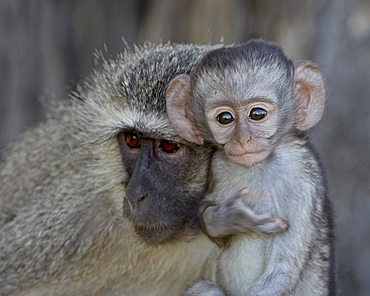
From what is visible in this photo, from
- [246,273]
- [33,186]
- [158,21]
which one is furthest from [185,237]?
[158,21]

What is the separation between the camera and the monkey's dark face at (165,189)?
3398 mm

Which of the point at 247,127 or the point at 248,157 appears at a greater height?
the point at 247,127

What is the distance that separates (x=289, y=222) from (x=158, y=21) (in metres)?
4.57

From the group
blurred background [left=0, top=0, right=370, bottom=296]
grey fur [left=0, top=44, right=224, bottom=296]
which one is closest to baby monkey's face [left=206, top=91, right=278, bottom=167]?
grey fur [left=0, top=44, right=224, bottom=296]

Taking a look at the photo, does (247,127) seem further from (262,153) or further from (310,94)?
(310,94)

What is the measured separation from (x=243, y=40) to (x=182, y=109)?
9.28ft

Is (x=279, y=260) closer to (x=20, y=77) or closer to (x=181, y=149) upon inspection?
(x=181, y=149)

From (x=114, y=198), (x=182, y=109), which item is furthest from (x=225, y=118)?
(x=114, y=198)

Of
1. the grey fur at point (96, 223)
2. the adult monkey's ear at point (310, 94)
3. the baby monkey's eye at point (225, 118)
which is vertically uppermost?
the adult monkey's ear at point (310, 94)

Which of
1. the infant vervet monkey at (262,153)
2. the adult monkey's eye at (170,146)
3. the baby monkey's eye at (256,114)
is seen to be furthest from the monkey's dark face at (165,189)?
the baby monkey's eye at (256,114)

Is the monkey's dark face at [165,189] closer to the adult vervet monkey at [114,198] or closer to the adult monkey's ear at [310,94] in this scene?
the adult vervet monkey at [114,198]

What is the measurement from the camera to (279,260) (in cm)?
314

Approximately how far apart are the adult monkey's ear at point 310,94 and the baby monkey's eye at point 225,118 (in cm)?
43

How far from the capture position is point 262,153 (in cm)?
310
